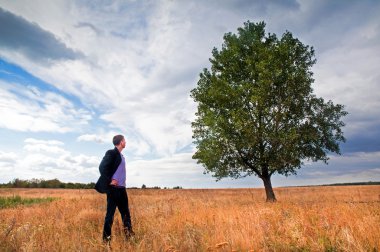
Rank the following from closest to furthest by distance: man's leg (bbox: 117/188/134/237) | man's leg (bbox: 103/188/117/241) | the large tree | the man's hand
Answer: man's leg (bbox: 103/188/117/241), the man's hand, man's leg (bbox: 117/188/134/237), the large tree

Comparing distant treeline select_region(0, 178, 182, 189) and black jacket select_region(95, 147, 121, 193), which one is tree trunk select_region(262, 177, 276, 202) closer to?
black jacket select_region(95, 147, 121, 193)

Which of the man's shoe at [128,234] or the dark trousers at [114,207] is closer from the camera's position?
the dark trousers at [114,207]

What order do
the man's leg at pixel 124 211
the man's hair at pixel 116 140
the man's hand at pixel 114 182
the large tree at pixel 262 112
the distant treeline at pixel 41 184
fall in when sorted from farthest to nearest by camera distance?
the distant treeline at pixel 41 184 → the large tree at pixel 262 112 → the man's hair at pixel 116 140 → the man's leg at pixel 124 211 → the man's hand at pixel 114 182

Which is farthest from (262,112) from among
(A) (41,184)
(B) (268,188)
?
Result: (A) (41,184)

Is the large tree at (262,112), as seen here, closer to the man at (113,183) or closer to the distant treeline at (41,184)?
the man at (113,183)

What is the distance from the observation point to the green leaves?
22250 mm

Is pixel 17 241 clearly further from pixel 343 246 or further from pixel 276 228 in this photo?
pixel 343 246

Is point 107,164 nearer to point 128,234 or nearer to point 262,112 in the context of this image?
point 128,234

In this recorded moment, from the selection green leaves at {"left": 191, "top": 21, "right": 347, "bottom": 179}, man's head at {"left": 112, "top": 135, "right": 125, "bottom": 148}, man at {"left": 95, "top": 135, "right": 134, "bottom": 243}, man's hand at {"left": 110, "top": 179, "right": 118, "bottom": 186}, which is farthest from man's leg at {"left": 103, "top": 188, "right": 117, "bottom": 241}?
green leaves at {"left": 191, "top": 21, "right": 347, "bottom": 179}

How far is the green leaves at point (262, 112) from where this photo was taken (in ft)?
73.0

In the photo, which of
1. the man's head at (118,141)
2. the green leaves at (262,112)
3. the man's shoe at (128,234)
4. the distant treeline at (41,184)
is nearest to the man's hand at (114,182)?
the man's head at (118,141)

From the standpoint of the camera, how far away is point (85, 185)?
78250mm

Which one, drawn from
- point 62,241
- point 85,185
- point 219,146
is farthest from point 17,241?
point 85,185

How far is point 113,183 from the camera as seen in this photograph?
25.7ft
